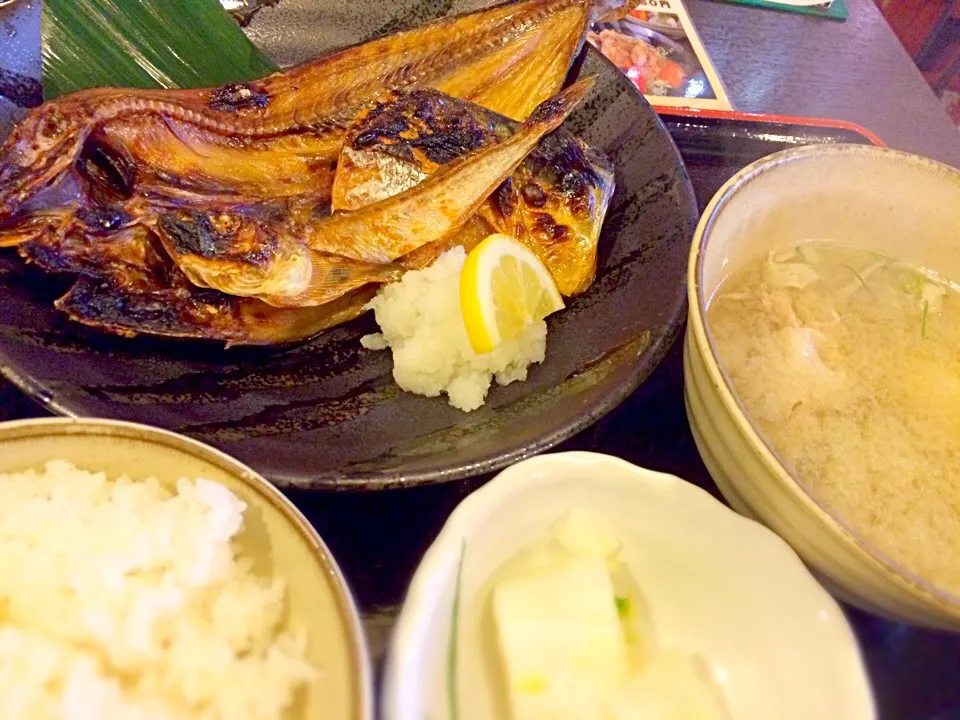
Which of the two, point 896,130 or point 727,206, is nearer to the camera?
point 727,206

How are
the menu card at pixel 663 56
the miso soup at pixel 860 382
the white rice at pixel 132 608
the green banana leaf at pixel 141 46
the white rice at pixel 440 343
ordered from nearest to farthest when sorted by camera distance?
the white rice at pixel 132 608
the miso soup at pixel 860 382
the white rice at pixel 440 343
the green banana leaf at pixel 141 46
the menu card at pixel 663 56

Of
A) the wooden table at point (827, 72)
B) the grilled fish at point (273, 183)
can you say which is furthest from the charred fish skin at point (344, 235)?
the wooden table at point (827, 72)

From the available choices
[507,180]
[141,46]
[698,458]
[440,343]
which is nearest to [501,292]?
[440,343]

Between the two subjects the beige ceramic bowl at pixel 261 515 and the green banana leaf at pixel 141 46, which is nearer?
the beige ceramic bowl at pixel 261 515

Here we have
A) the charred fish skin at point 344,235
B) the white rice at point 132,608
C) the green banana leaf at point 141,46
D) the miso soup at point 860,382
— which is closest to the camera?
the white rice at point 132,608

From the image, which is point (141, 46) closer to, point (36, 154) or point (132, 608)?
point (36, 154)

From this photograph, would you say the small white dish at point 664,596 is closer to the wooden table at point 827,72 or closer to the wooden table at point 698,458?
the wooden table at point 698,458

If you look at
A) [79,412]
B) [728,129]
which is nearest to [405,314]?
[79,412]

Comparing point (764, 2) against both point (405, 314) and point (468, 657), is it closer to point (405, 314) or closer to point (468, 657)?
point (405, 314)
